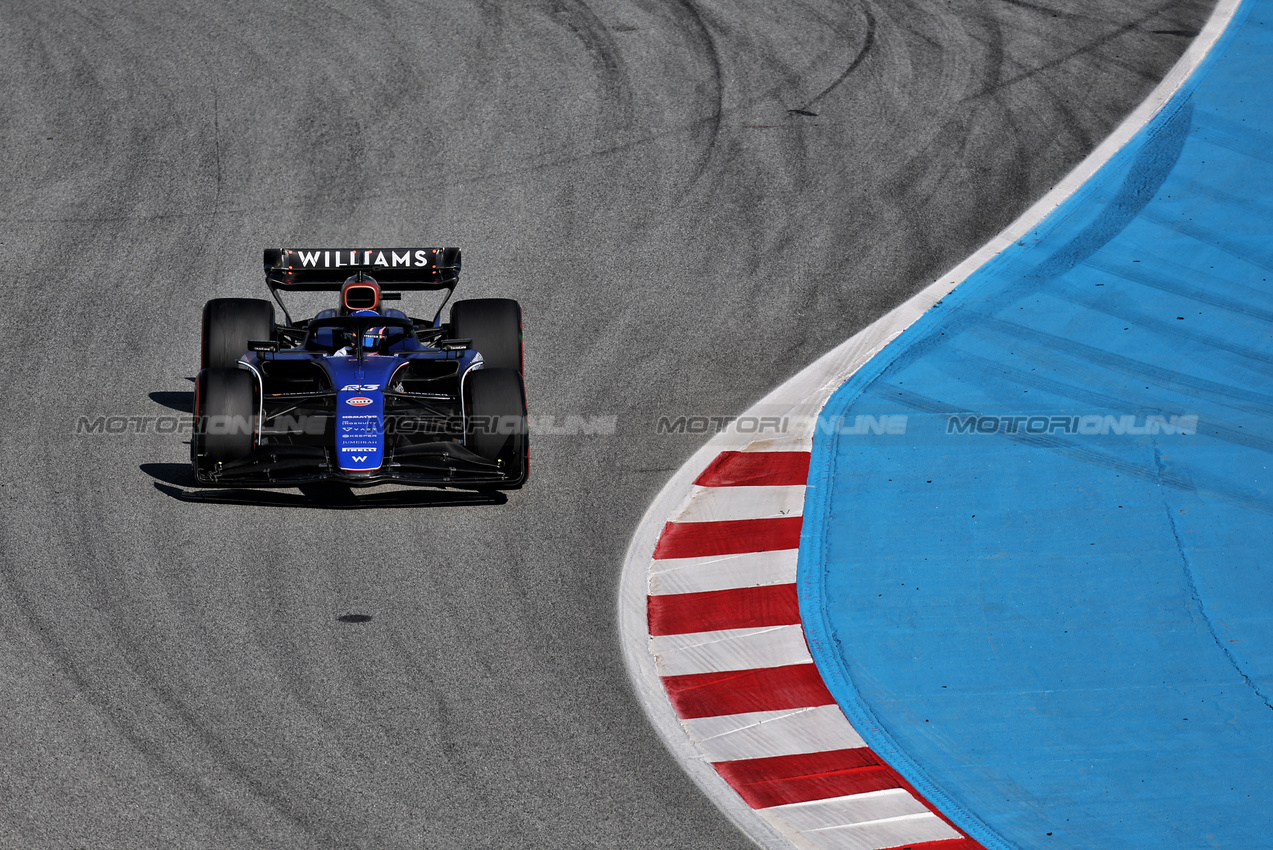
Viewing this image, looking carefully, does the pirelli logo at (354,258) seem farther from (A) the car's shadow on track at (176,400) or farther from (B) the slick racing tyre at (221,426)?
(B) the slick racing tyre at (221,426)

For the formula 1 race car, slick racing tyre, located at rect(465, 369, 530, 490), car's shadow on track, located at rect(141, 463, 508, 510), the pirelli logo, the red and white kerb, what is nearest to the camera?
the red and white kerb

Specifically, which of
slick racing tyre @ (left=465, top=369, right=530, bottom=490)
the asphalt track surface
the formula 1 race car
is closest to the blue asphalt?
the asphalt track surface

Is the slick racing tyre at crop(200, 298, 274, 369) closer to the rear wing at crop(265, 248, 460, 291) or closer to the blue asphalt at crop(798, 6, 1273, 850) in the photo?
the rear wing at crop(265, 248, 460, 291)

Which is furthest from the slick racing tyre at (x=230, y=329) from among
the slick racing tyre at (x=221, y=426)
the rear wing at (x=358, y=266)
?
the slick racing tyre at (x=221, y=426)

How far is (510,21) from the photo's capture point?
1591cm

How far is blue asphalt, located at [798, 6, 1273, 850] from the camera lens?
264 inches

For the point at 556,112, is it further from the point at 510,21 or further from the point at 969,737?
the point at 969,737

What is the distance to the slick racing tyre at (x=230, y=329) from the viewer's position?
9125mm

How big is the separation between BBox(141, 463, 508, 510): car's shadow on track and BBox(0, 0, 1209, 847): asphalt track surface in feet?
0.15

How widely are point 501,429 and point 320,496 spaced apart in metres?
1.28

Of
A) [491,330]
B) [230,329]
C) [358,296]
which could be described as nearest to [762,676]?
[491,330]

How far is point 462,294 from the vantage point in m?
11.5

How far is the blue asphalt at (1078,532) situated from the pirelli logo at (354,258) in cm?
315

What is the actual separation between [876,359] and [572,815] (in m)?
5.46
